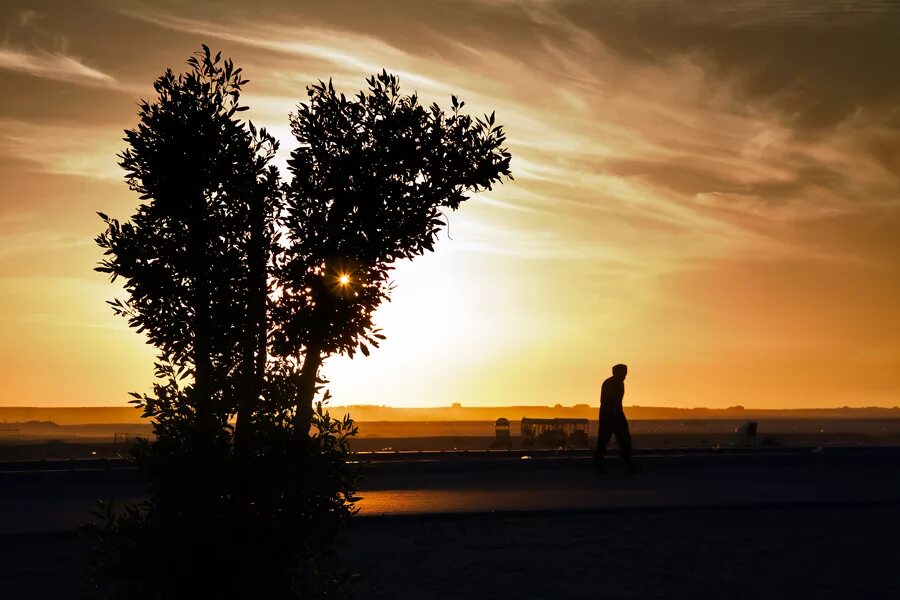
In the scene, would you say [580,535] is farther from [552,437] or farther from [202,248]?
[552,437]

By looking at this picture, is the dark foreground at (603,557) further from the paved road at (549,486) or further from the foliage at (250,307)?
the foliage at (250,307)

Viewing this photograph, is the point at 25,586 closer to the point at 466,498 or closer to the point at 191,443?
the point at 191,443

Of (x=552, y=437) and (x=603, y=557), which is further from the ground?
(x=552, y=437)

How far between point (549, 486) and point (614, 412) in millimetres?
2749

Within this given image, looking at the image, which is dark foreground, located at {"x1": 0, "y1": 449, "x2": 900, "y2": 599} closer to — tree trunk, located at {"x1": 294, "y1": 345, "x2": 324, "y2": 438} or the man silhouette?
the man silhouette

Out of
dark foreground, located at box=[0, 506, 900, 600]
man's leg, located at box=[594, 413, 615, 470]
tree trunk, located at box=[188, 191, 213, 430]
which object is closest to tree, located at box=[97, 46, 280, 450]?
tree trunk, located at box=[188, 191, 213, 430]

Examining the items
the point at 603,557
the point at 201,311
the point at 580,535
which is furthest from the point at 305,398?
the point at 580,535

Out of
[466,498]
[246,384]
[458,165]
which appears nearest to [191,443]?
[246,384]

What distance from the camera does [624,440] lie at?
23.3 m

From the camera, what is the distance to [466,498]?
19484 millimetres

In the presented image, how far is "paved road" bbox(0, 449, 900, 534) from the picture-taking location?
1792 cm

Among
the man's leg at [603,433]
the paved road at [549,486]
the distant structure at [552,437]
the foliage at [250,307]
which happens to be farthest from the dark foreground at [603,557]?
the distant structure at [552,437]

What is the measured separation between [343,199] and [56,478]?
585 inches

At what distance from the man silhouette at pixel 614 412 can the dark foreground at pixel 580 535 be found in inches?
33.9
